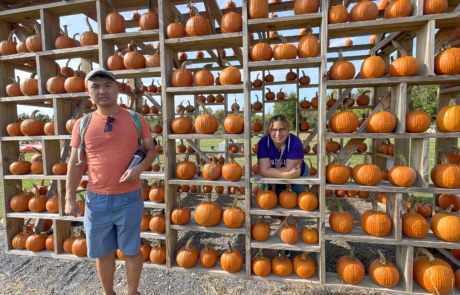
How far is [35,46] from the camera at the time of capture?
131 inches

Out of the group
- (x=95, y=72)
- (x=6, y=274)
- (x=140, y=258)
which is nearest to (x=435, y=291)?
(x=140, y=258)

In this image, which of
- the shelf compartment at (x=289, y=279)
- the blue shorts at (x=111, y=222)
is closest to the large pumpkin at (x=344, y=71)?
the shelf compartment at (x=289, y=279)

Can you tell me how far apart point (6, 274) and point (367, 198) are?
6849 mm

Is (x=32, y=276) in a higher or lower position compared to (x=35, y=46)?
lower

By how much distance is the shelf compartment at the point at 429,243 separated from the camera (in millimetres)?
2490

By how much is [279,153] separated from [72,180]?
235 centimetres

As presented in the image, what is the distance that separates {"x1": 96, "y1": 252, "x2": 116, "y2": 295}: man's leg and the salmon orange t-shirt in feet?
2.39

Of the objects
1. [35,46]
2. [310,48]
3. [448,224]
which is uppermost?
[35,46]

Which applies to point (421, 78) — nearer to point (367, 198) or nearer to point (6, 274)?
point (367, 198)

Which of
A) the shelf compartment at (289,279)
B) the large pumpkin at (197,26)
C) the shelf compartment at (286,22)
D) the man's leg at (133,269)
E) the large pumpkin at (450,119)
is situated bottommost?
the shelf compartment at (289,279)

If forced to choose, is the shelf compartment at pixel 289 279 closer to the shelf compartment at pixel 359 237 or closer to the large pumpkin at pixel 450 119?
the shelf compartment at pixel 359 237

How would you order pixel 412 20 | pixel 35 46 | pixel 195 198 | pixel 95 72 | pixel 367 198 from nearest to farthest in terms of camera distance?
pixel 95 72
pixel 412 20
pixel 35 46
pixel 367 198
pixel 195 198

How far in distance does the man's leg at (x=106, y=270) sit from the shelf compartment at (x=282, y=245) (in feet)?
5.23

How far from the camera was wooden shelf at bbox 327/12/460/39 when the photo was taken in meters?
2.39
